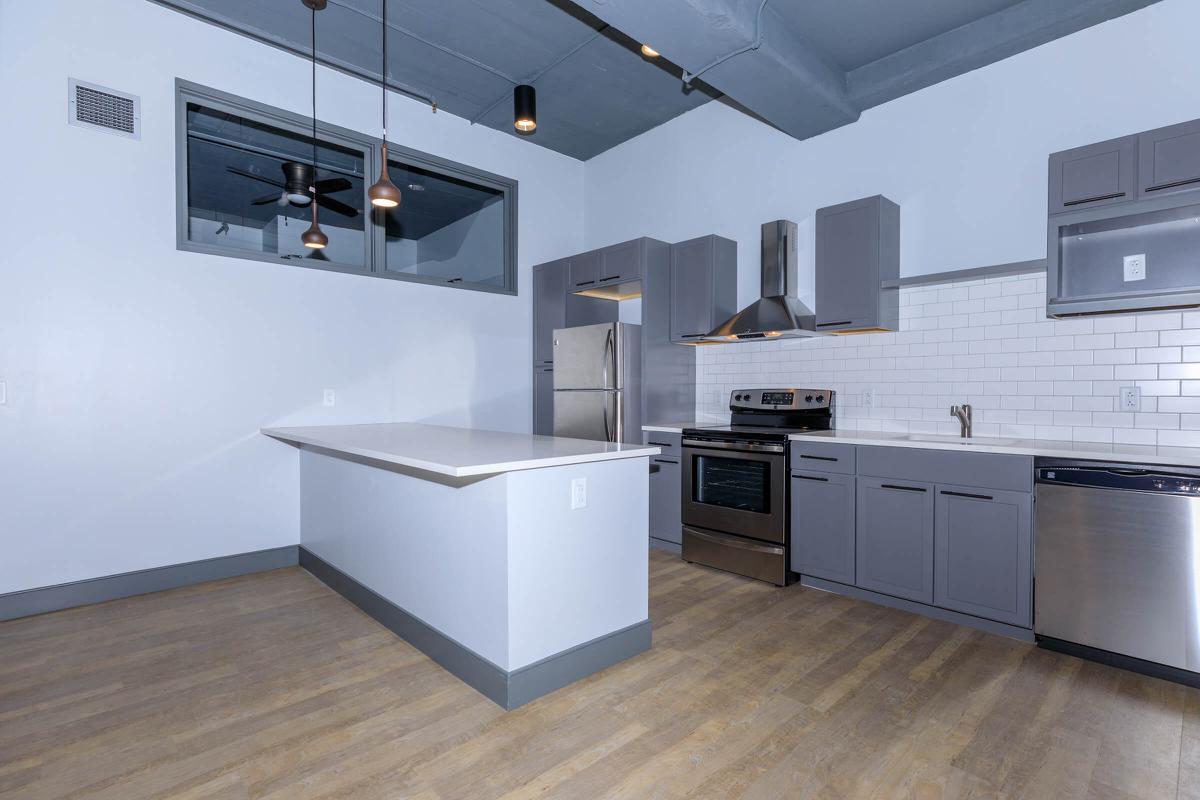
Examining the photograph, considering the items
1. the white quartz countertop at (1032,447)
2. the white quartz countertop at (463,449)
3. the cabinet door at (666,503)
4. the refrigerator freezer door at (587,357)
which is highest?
the refrigerator freezer door at (587,357)

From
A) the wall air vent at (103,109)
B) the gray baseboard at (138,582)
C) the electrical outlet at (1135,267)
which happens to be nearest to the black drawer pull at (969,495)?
the electrical outlet at (1135,267)

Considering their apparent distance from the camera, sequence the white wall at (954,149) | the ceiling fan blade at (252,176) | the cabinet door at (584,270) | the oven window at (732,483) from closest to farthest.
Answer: the white wall at (954,149)
the oven window at (732,483)
the ceiling fan blade at (252,176)
the cabinet door at (584,270)

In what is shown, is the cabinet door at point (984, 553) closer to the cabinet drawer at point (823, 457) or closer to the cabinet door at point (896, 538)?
the cabinet door at point (896, 538)

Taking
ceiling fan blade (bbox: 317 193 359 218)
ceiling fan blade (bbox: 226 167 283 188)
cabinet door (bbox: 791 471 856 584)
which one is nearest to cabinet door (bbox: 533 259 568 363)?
ceiling fan blade (bbox: 317 193 359 218)

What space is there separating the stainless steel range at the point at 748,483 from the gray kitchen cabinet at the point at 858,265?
0.56 metres

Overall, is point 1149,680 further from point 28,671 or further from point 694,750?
point 28,671

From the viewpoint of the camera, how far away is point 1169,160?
102 inches

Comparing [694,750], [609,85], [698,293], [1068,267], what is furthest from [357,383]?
[1068,267]

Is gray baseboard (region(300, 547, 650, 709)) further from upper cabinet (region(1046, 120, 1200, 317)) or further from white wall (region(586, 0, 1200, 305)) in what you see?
white wall (region(586, 0, 1200, 305))

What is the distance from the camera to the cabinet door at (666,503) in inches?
166

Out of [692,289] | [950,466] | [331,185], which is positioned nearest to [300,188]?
[331,185]

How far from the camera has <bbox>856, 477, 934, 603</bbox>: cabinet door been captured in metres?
3.07

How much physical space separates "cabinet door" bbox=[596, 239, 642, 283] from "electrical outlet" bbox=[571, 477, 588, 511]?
8.33 ft

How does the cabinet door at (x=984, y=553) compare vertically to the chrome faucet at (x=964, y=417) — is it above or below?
below
